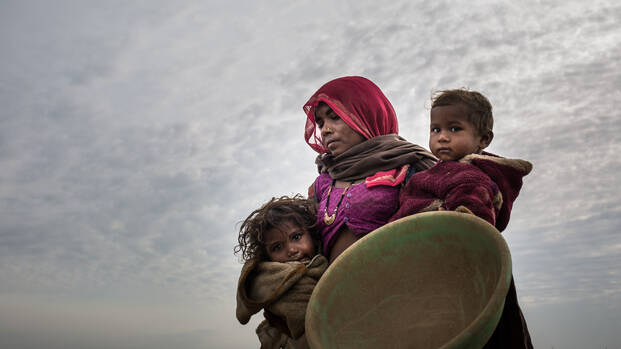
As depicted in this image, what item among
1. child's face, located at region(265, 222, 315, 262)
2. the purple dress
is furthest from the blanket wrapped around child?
the purple dress

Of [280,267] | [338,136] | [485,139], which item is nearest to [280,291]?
[280,267]

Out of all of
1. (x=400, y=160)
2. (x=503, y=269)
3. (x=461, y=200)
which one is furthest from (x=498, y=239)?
(x=400, y=160)

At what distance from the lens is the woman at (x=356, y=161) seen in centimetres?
332

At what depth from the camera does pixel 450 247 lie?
240 cm

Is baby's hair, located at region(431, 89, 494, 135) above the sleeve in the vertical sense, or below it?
above

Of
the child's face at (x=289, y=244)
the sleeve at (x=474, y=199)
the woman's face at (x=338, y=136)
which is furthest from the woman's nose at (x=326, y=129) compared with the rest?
the sleeve at (x=474, y=199)

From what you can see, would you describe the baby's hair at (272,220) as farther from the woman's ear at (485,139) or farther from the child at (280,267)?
the woman's ear at (485,139)

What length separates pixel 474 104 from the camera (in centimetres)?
291

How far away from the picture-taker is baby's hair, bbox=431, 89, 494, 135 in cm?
291

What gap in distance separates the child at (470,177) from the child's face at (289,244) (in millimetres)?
694

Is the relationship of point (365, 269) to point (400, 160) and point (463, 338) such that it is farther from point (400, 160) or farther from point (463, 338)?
point (400, 160)

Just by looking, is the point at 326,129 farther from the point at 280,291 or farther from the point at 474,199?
the point at 474,199

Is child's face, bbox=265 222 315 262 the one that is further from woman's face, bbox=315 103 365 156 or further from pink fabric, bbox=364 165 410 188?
woman's face, bbox=315 103 365 156

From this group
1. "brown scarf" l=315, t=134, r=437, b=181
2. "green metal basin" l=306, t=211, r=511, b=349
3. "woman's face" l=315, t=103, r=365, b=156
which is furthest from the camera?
"woman's face" l=315, t=103, r=365, b=156
